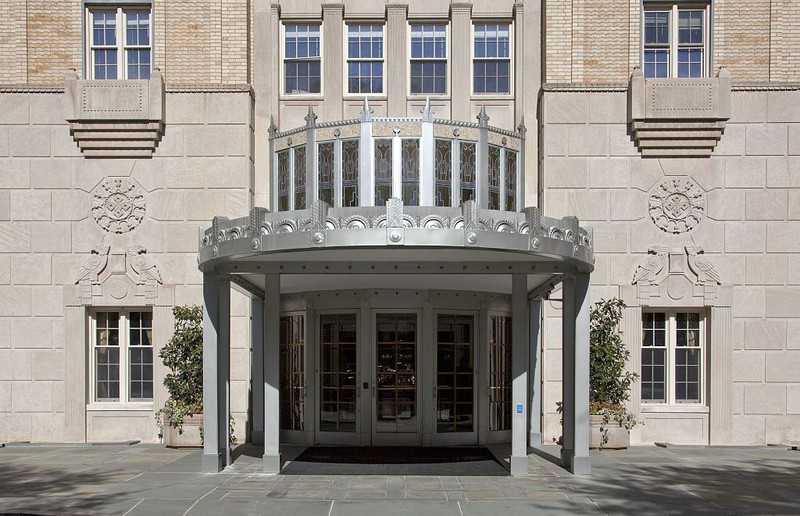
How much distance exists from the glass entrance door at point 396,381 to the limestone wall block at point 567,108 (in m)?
5.18

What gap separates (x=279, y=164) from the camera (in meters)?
14.5

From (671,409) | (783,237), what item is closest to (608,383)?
(671,409)

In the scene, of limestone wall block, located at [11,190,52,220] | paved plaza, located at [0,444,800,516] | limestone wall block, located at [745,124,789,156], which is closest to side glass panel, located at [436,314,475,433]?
paved plaza, located at [0,444,800,516]

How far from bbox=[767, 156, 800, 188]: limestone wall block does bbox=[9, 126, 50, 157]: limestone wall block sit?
15.4m

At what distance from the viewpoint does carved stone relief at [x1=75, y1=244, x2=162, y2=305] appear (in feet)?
58.6

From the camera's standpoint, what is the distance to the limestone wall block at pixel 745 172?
696 inches

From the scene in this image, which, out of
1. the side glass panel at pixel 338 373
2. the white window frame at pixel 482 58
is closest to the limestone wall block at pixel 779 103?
the white window frame at pixel 482 58

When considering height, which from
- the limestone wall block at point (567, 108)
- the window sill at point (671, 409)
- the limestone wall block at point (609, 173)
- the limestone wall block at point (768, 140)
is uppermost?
the limestone wall block at point (567, 108)

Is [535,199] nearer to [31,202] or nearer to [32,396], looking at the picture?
[31,202]

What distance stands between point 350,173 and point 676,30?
29.6ft

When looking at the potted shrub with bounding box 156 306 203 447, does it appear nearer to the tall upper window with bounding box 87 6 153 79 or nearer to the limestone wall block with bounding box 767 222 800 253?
the tall upper window with bounding box 87 6 153 79

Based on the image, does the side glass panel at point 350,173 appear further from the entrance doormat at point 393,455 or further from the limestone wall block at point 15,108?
the limestone wall block at point 15,108

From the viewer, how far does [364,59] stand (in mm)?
18516

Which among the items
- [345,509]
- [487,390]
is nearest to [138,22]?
[487,390]
